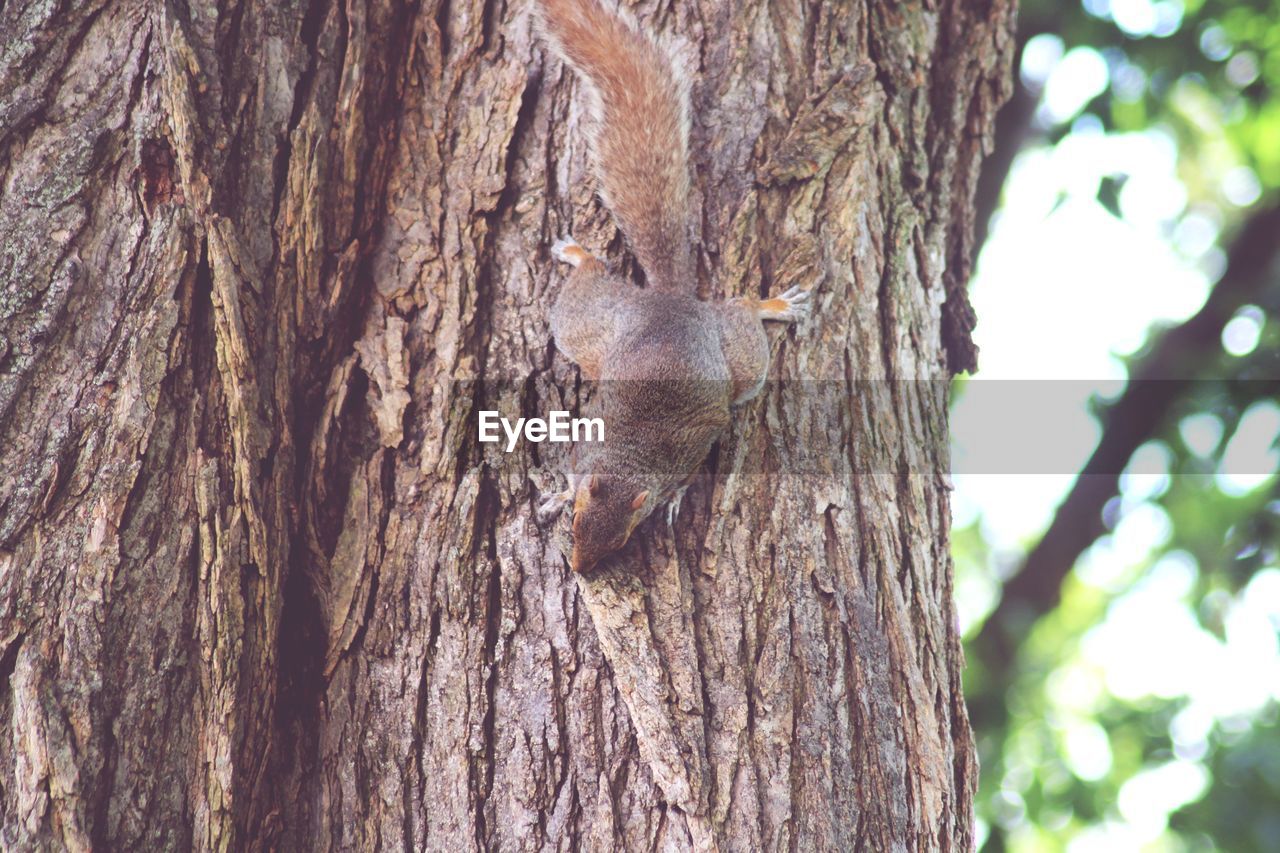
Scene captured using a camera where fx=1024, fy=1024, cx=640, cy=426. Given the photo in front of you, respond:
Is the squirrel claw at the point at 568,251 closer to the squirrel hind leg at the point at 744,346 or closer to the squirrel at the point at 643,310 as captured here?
the squirrel at the point at 643,310

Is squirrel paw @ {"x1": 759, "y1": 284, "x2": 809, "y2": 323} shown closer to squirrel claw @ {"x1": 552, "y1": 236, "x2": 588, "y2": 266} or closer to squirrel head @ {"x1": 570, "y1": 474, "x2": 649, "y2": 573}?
squirrel claw @ {"x1": 552, "y1": 236, "x2": 588, "y2": 266}

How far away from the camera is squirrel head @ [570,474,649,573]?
2.11 metres

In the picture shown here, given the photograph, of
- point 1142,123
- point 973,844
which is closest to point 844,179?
point 973,844

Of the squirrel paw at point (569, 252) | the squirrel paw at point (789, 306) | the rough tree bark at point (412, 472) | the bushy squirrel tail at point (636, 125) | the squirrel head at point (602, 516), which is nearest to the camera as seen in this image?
the rough tree bark at point (412, 472)

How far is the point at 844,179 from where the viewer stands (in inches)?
95.5

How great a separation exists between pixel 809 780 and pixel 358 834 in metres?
0.90

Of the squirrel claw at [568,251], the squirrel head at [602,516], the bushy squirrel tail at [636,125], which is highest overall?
the bushy squirrel tail at [636,125]

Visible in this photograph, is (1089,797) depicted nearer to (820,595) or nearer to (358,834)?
(820,595)

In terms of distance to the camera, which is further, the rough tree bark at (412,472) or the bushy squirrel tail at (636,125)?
the bushy squirrel tail at (636,125)

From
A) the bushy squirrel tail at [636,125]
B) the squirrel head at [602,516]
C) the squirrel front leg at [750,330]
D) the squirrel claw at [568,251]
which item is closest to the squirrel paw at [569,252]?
the squirrel claw at [568,251]

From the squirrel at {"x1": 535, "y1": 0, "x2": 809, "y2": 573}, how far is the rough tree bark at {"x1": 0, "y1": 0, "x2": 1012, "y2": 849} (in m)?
0.07

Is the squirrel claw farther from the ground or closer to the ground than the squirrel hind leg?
farther from the ground

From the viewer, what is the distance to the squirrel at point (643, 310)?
247cm

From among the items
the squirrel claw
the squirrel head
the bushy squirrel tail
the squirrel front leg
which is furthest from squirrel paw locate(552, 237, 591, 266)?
the squirrel head
